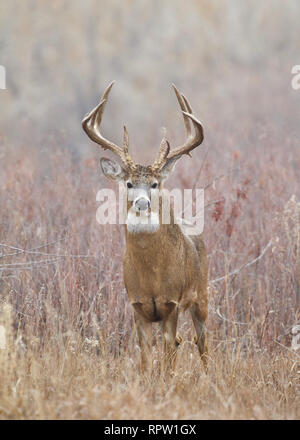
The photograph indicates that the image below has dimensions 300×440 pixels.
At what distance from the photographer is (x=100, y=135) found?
19.0ft

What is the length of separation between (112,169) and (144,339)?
4.17ft

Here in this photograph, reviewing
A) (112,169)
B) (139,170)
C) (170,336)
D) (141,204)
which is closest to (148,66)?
(112,169)

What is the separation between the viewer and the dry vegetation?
472cm

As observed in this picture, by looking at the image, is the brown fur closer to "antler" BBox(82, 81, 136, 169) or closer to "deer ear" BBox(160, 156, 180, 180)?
"deer ear" BBox(160, 156, 180, 180)

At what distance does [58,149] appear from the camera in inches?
369

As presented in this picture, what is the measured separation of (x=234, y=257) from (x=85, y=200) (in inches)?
68.6

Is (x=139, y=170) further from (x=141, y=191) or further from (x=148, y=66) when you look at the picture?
(x=148, y=66)

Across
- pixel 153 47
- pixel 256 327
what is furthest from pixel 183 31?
pixel 256 327

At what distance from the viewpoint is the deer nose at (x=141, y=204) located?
16.8 ft

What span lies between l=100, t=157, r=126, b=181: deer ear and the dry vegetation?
1.06 metres

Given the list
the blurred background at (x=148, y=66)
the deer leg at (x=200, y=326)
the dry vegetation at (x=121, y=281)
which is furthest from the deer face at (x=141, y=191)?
the blurred background at (x=148, y=66)

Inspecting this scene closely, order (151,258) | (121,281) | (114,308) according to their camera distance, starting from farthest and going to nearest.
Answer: (121,281) → (114,308) → (151,258)

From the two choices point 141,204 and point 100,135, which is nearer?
point 141,204
